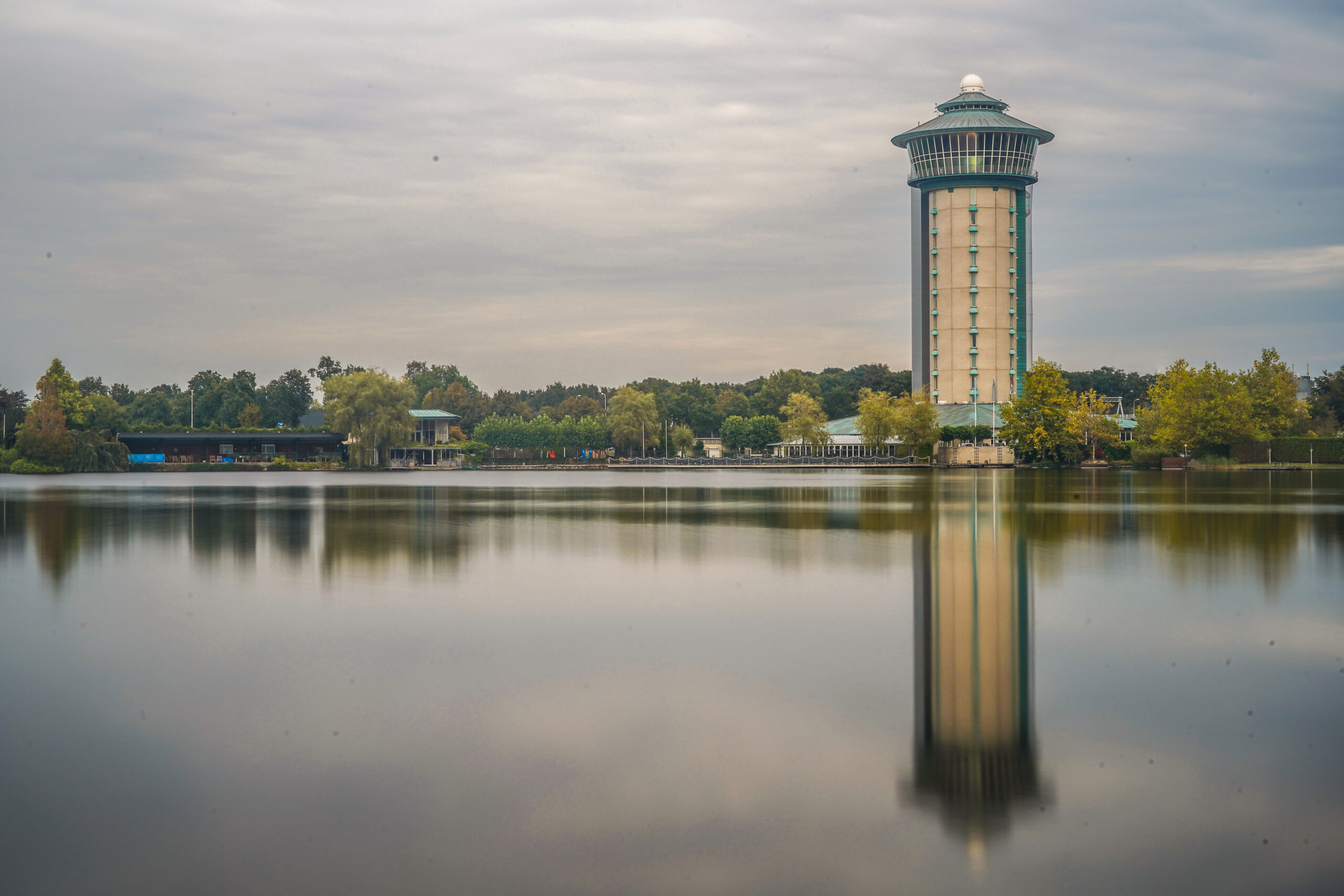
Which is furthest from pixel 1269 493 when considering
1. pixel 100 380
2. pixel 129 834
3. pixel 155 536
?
pixel 100 380

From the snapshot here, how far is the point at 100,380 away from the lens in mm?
149750

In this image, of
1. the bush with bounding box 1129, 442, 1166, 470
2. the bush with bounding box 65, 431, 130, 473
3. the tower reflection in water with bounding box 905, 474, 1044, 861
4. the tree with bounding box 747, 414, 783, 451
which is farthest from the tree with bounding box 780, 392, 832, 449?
the tower reflection in water with bounding box 905, 474, 1044, 861

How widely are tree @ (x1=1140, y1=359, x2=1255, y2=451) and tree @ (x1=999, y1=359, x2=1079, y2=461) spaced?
36.7 feet

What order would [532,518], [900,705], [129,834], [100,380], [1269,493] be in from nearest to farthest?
[129,834] < [900,705] < [532,518] < [1269,493] < [100,380]

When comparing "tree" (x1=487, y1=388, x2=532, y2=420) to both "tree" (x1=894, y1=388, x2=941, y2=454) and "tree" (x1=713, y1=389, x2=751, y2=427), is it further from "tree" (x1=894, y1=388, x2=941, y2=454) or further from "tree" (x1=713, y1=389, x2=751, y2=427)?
"tree" (x1=894, y1=388, x2=941, y2=454)

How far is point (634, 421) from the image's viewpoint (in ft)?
388

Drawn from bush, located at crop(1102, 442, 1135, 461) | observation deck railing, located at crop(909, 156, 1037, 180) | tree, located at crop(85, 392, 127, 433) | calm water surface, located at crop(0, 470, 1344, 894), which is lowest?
calm water surface, located at crop(0, 470, 1344, 894)

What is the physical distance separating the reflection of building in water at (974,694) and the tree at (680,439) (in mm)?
107763

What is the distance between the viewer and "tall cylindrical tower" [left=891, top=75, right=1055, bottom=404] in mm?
112125

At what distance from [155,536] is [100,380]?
475 feet

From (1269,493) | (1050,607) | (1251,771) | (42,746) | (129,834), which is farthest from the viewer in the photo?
(1269,493)

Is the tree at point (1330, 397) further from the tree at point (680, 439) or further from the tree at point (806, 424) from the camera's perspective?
the tree at point (680, 439)

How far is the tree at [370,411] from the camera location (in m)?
97.9

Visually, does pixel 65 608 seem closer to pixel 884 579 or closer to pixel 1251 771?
pixel 884 579
